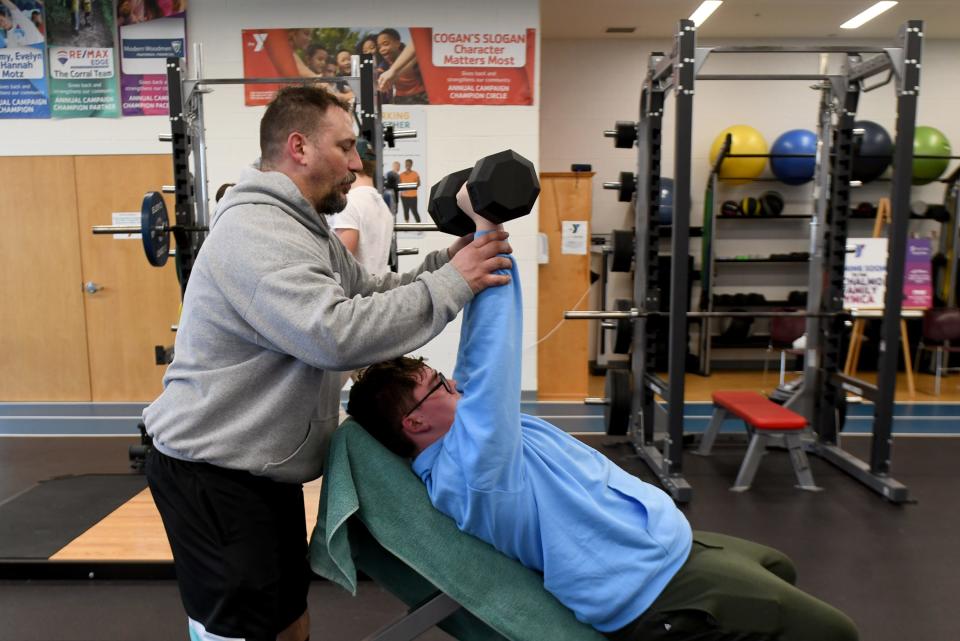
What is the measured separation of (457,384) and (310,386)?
29 cm

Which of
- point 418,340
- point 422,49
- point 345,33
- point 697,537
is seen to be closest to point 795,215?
point 422,49

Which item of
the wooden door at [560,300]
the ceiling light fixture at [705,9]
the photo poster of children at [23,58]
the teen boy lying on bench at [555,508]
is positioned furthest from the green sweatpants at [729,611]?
the photo poster of children at [23,58]

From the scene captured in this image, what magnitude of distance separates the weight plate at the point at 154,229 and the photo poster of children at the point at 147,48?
7.28 ft

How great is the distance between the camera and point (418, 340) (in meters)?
1.21

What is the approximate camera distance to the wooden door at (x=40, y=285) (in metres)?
5.39

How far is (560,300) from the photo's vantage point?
5.56 m

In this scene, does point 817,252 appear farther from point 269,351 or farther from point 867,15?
point 269,351

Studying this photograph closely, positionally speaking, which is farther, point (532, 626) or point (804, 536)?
point (804, 536)

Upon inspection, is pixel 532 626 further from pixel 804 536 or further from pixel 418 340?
pixel 804 536

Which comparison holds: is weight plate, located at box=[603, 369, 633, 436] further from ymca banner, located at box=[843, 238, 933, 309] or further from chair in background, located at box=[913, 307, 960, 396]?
chair in background, located at box=[913, 307, 960, 396]

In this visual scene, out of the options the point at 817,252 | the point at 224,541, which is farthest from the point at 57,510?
the point at 817,252

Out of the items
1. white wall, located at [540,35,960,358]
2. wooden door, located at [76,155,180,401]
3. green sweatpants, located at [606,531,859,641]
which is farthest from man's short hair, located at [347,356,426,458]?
white wall, located at [540,35,960,358]

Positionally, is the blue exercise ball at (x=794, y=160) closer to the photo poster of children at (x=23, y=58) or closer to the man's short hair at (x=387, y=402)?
the man's short hair at (x=387, y=402)

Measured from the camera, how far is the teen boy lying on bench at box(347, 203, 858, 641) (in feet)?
3.85
